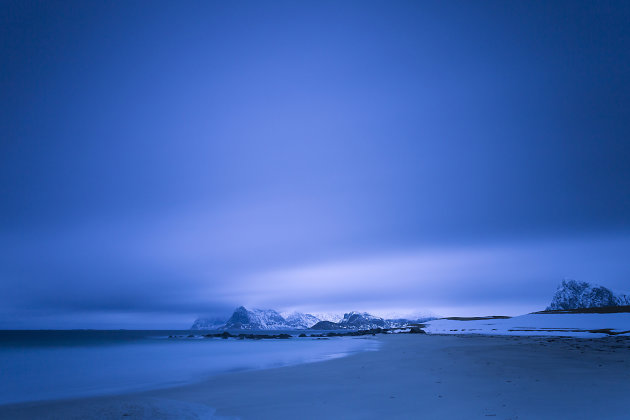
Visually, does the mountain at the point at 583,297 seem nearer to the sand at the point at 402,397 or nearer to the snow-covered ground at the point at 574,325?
the snow-covered ground at the point at 574,325

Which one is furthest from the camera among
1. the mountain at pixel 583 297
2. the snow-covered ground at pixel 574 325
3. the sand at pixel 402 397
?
the mountain at pixel 583 297

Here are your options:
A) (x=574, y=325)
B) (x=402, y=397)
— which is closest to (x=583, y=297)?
(x=574, y=325)

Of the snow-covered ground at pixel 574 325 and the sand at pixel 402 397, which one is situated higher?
the sand at pixel 402 397

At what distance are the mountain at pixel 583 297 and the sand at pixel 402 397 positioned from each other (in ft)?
379

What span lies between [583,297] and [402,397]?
129533mm

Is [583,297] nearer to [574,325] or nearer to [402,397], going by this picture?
[574,325]

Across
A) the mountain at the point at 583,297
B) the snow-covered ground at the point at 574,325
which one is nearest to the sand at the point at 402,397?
the snow-covered ground at the point at 574,325

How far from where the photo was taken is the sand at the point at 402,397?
896cm

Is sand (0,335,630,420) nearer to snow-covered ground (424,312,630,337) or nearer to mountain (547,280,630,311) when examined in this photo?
snow-covered ground (424,312,630,337)

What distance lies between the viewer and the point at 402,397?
1087cm

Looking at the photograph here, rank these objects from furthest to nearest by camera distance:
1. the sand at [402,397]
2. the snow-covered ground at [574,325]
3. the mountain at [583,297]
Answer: the mountain at [583,297]
the snow-covered ground at [574,325]
the sand at [402,397]

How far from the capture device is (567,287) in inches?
4621

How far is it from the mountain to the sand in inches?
4542

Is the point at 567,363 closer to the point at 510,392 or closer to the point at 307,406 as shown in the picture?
the point at 510,392
